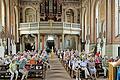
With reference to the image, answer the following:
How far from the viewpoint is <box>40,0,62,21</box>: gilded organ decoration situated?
44.2 meters

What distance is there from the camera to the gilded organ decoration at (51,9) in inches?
1741

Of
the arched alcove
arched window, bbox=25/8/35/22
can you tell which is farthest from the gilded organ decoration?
arched window, bbox=25/8/35/22

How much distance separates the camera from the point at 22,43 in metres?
43.6

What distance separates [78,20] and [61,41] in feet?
14.6

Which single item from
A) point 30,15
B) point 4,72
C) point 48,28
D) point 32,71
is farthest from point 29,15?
point 4,72

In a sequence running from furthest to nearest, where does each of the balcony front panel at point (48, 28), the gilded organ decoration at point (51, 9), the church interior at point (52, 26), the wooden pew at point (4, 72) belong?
the gilded organ decoration at point (51, 9)
the balcony front panel at point (48, 28)
the church interior at point (52, 26)
the wooden pew at point (4, 72)

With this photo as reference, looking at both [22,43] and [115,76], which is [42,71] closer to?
[115,76]

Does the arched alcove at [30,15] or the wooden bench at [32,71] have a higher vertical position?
the arched alcove at [30,15]

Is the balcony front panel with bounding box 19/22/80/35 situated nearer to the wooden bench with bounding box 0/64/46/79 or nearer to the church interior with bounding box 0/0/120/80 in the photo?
the church interior with bounding box 0/0/120/80

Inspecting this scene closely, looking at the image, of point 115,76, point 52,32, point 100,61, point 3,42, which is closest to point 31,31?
point 52,32

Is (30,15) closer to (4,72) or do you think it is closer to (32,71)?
(32,71)

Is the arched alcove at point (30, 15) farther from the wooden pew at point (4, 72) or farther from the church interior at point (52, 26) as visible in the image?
the wooden pew at point (4, 72)

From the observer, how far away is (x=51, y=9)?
44969mm

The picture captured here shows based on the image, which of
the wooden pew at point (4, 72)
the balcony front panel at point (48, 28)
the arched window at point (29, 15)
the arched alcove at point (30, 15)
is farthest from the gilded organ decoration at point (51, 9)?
the wooden pew at point (4, 72)
